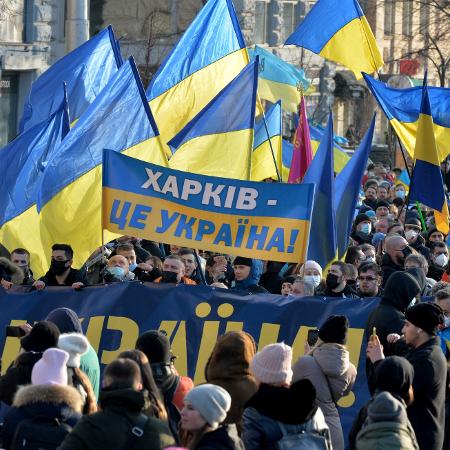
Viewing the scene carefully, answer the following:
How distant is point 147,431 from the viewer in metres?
→ 7.03

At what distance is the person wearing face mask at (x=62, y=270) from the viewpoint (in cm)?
1237

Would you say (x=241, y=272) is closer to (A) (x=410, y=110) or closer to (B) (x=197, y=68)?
(B) (x=197, y=68)

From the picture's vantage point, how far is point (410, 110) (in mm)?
16797

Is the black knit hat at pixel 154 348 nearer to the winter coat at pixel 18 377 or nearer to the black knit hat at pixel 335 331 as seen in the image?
the winter coat at pixel 18 377

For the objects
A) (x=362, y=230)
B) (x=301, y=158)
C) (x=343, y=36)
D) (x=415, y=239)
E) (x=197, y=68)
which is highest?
(x=343, y=36)

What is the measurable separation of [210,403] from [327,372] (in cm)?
178

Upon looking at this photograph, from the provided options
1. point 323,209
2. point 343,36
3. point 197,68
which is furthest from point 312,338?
point 343,36

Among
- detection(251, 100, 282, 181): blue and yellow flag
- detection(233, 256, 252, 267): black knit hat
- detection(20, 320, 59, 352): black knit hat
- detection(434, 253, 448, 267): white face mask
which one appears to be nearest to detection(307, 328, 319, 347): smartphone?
detection(20, 320, 59, 352): black knit hat

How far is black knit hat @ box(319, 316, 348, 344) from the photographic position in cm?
881

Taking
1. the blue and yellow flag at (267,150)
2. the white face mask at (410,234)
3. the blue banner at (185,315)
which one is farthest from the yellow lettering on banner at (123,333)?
the white face mask at (410,234)

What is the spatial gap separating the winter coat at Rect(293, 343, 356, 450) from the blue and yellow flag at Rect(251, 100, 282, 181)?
699 centimetres

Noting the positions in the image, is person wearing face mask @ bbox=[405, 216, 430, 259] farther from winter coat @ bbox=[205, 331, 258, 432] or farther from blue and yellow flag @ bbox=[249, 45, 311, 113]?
winter coat @ bbox=[205, 331, 258, 432]

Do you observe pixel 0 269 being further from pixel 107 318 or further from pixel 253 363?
pixel 253 363

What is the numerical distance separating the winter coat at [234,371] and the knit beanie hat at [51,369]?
99cm
